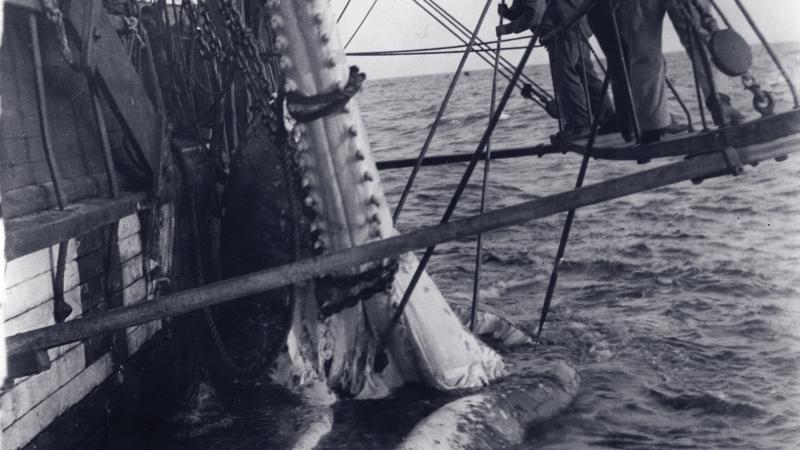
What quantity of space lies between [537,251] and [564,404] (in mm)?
5785

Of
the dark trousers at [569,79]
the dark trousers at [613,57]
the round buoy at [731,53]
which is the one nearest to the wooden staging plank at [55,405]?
the dark trousers at [613,57]

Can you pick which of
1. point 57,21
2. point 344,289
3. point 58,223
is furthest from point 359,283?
point 57,21

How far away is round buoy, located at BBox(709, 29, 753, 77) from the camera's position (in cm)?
324

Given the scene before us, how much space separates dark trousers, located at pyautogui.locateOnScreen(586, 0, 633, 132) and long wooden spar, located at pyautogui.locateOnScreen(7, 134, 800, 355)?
1.27 m

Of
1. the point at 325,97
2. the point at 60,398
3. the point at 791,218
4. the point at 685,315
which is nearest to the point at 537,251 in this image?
the point at 685,315

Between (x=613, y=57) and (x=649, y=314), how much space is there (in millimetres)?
4485

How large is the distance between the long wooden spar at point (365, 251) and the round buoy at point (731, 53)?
0.44 meters

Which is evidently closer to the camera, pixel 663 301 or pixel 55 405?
pixel 55 405

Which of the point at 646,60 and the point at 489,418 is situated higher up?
the point at 646,60

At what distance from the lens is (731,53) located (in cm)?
326

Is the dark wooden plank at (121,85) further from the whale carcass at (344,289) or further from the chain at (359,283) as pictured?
the chain at (359,283)

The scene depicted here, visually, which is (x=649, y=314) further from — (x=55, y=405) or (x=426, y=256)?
(x=55, y=405)

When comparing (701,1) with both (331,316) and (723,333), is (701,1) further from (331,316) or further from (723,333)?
(723,333)

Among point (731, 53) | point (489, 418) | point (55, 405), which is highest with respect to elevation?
point (731, 53)
